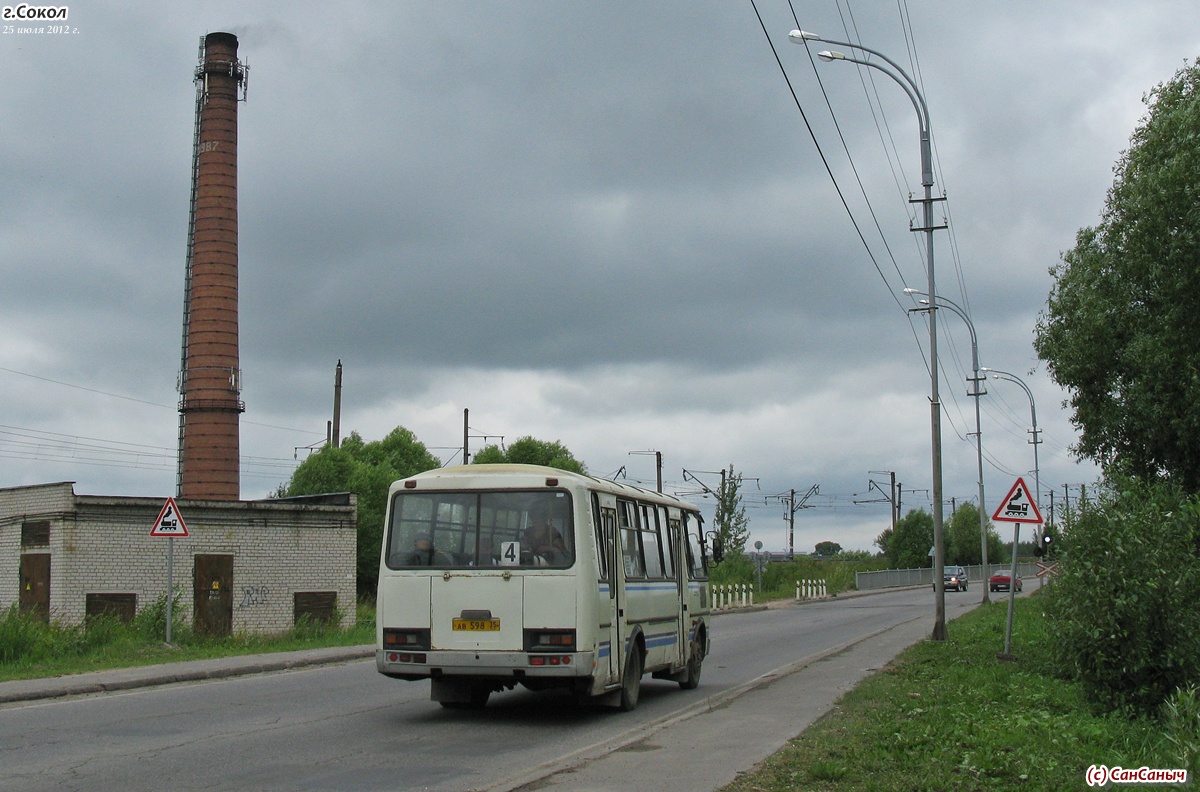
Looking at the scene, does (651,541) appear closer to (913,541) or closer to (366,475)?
(366,475)

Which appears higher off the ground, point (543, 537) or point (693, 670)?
point (543, 537)

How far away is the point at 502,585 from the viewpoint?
13.0m

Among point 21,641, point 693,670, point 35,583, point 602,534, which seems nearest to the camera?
point 602,534

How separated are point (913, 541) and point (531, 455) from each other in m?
36.1

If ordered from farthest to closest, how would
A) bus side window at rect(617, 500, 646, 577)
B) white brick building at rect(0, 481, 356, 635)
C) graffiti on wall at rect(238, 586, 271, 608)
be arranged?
graffiti on wall at rect(238, 586, 271, 608), white brick building at rect(0, 481, 356, 635), bus side window at rect(617, 500, 646, 577)

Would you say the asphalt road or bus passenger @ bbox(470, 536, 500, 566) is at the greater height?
bus passenger @ bbox(470, 536, 500, 566)

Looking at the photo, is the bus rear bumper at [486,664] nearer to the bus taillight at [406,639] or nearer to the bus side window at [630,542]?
the bus taillight at [406,639]

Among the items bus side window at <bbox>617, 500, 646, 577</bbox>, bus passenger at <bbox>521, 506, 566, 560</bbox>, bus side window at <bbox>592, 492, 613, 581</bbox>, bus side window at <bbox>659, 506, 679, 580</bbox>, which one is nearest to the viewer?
bus passenger at <bbox>521, 506, 566, 560</bbox>

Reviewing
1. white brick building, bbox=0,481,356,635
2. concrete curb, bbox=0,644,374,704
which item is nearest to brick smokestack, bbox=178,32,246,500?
white brick building, bbox=0,481,356,635

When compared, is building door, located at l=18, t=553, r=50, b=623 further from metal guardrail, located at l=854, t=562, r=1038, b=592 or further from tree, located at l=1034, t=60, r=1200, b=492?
metal guardrail, located at l=854, t=562, r=1038, b=592

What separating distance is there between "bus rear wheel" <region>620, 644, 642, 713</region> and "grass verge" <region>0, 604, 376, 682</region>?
341 inches

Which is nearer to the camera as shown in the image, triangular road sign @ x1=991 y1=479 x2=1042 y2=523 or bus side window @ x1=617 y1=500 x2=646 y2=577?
bus side window @ x1=617 y1=500 x2=646 y2=577

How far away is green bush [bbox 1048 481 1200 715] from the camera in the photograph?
13695mm

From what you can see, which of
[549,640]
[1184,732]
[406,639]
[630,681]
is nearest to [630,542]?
[630,681]
